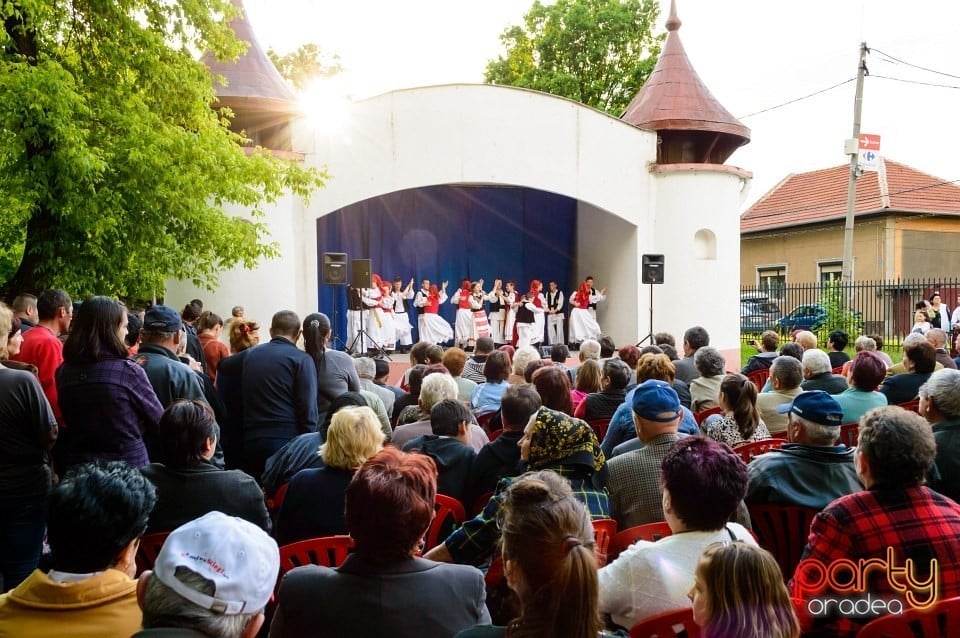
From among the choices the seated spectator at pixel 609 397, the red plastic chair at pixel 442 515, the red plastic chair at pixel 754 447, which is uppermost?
the seated spectator at pixel 609 397

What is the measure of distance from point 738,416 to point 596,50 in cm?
2635

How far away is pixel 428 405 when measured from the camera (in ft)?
15.0

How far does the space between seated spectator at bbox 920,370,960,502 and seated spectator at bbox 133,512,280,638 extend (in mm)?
2955

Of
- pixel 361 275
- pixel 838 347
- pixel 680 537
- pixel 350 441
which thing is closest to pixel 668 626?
pixel 680 537

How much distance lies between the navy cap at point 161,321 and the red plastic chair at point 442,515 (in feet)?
6.31

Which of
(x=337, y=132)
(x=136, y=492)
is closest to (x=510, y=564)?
(x=136, y=492)

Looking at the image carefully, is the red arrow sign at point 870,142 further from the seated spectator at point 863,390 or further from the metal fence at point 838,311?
the seated spectator at point 863,390

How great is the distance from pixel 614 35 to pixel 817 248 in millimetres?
11290

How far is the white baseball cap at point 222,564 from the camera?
1.58m

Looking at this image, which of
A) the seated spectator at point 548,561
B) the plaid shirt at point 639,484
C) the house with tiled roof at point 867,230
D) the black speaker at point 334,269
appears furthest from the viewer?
the house with tiled roof at point 867,230

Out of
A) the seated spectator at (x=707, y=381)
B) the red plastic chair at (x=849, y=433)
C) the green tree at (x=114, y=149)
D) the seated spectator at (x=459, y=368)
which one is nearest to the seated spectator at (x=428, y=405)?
the seated spectator at (x=459, y=368)

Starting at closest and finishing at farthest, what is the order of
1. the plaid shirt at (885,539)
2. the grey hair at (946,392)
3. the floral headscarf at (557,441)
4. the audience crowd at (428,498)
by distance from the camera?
the audience crowd at (428,498) < the plaid shirt at (885,539) < the floral headscarf at (557,441) < the grey hair at (946,392)

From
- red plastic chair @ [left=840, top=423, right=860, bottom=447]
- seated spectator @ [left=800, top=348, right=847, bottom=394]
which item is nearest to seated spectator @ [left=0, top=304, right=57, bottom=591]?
red plastic chair @ [left=840, top=423, right=860, bottom=447]

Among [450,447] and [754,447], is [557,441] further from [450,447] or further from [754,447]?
[754,447]
